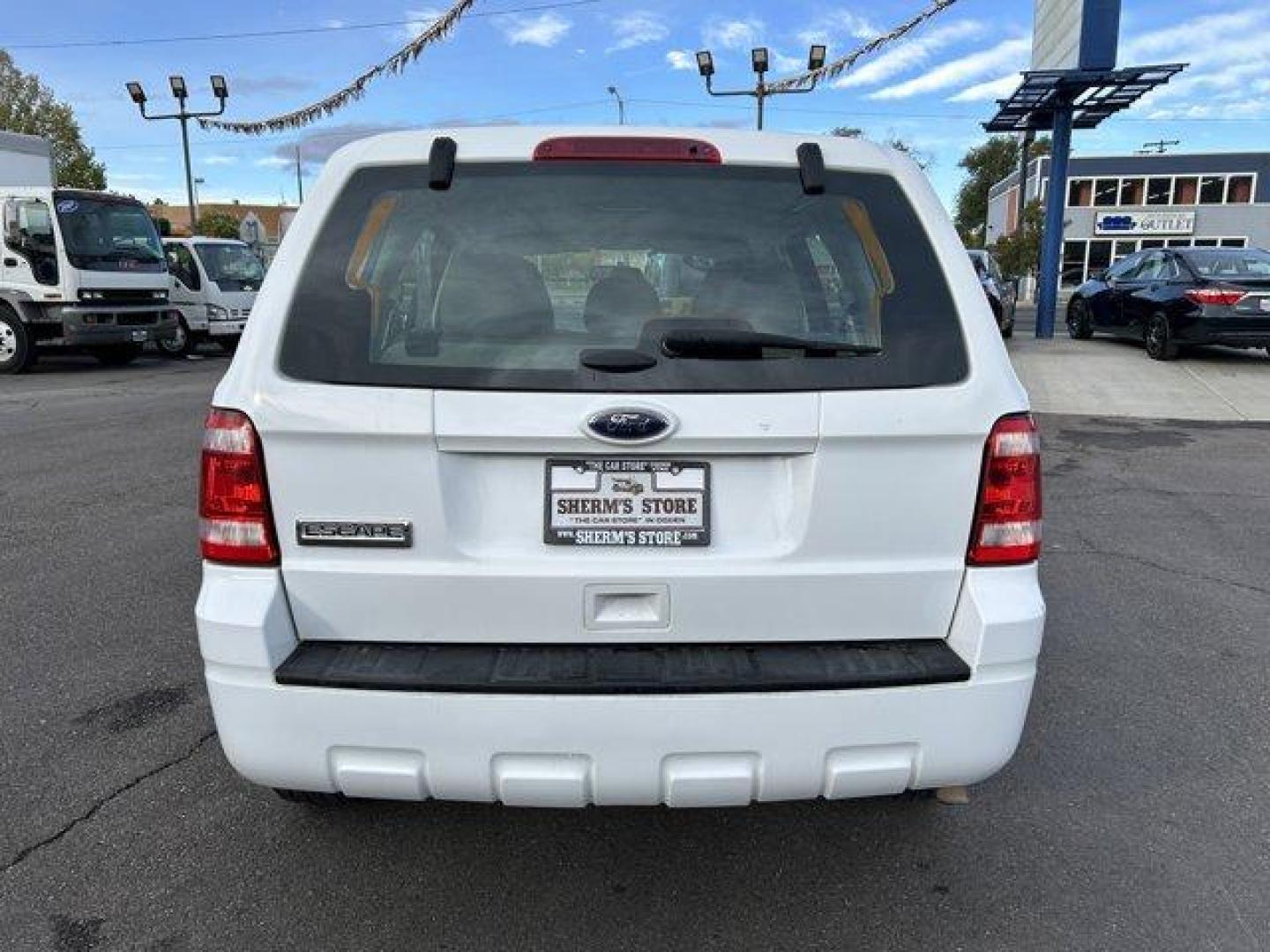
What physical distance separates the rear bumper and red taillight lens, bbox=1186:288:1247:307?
12.6 meters

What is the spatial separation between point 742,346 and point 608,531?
513 mm

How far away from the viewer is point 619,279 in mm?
2500

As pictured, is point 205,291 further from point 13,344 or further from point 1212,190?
point 1212,190

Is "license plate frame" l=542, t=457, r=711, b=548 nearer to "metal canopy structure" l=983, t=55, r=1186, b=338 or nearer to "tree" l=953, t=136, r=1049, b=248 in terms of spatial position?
"metal canopy structure" l=983, t=55, r=1186, b=338

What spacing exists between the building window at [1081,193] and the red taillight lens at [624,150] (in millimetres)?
50883

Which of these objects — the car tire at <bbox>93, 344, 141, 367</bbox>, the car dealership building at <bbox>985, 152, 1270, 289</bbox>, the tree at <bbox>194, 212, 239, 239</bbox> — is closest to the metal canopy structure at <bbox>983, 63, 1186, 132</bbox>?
the car tire at <bbox>93, 344, 141, 367</bbox>

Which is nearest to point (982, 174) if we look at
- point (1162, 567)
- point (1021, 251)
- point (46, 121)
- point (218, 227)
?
point (1021, 251)

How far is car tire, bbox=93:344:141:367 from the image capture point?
16.2 metres

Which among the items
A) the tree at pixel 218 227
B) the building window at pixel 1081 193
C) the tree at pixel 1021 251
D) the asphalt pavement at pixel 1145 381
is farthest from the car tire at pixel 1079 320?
the tree at pixel 218 227

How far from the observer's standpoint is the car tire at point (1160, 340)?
13.8 metres

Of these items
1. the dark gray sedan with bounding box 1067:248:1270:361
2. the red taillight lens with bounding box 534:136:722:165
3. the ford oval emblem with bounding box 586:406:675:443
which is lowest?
the dark gray sedan with bounding box 1067:248:1270:361

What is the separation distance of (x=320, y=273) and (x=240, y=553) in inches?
26.2

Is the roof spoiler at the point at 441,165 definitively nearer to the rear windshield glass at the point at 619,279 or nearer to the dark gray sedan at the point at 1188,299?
the rear windshield glass at the point at 619,279

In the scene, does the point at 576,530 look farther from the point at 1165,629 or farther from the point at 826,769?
the point at 1165,629
